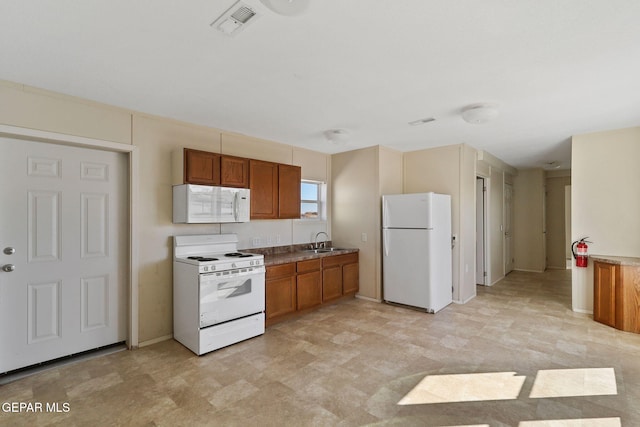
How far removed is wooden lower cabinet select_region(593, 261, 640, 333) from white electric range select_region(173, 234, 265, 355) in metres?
4.24

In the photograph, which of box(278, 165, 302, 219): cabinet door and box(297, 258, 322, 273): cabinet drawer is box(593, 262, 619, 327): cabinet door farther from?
box(278, 165, 302, 219): cabinet door

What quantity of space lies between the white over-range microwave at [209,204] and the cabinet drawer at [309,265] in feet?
3.24

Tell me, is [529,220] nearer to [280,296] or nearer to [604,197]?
[604,197]

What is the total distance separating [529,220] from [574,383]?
580cm

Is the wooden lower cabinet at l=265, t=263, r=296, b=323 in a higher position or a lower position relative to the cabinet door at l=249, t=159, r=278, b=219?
lower

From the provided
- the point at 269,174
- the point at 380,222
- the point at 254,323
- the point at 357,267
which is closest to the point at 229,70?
the point at 269,174

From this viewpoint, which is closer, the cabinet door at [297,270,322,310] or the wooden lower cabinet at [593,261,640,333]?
the wooden lower cabinet at [593,261,640,333]

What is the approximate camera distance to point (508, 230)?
7.09m

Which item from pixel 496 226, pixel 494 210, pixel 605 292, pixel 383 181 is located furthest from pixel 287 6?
pixel 496 226

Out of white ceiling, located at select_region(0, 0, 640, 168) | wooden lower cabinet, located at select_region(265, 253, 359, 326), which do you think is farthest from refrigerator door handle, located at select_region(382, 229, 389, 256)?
white ceiling, located at select_region(0, 0, 640, 168)

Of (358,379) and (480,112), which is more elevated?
(480,112)

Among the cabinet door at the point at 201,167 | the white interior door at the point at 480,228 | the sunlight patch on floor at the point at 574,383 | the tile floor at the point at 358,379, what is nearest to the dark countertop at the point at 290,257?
the tile floor at the point at 358,379

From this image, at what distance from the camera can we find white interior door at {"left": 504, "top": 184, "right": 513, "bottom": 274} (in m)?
6.89

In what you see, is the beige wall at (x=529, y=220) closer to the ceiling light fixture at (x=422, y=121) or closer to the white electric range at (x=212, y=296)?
the ceiling light fixture at (x=422, y=121)
